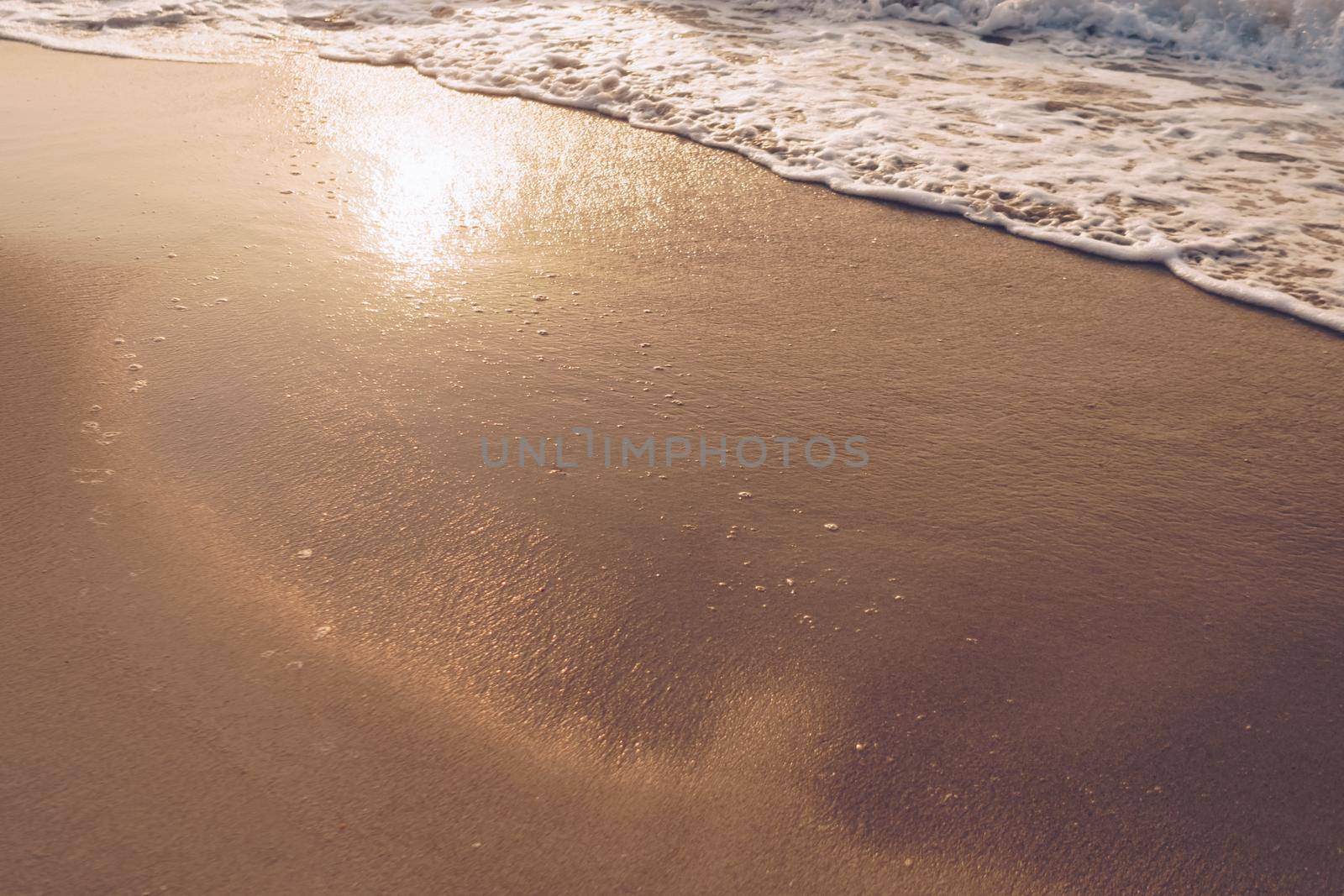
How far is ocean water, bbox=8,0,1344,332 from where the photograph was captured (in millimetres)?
3432

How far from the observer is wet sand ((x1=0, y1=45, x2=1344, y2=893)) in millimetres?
1469

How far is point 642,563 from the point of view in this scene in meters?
1.95

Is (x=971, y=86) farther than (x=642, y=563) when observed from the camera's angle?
Yes

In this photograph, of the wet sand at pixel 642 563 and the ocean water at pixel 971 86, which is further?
the ocean water at pixel 971 86

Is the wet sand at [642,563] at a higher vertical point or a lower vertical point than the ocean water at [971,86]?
A: lower

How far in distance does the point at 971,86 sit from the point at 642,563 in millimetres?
3761

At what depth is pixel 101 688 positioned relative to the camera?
1.64 meters

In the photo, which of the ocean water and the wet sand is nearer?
the wet sand

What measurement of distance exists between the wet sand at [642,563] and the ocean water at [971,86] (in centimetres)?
46

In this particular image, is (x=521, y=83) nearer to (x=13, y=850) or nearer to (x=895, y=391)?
(x=895, y=391)

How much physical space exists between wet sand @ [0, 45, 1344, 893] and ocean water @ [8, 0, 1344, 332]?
0.46 m

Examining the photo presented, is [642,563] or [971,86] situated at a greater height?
[971,86]

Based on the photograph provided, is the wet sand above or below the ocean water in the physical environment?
below

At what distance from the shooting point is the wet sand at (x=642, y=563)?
1.47 meters
